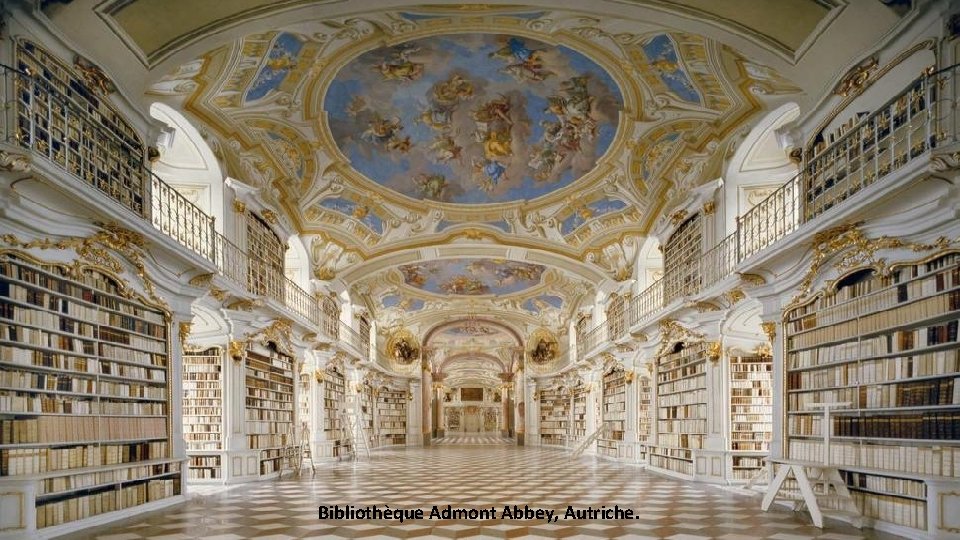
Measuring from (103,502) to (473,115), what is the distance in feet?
30.7

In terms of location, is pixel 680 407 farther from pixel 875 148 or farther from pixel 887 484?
pixel 875 148

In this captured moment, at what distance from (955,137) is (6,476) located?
9147 mm

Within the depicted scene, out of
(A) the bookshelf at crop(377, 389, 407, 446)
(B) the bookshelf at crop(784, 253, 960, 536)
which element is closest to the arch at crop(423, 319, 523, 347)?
(A) the bookshelf at crop(377, 389, 407, 446)

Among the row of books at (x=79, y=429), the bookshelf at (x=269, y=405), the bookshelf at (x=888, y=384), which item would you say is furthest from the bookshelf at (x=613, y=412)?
the row of books at (x=79, y=429)

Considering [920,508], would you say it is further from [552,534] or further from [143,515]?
[143,515]

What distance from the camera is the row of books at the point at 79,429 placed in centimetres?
707

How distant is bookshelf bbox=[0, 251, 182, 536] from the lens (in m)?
7.09

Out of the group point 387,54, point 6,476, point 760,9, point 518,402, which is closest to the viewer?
point 6,476

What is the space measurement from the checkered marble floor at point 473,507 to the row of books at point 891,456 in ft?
2.41

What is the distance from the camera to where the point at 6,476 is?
6.87m

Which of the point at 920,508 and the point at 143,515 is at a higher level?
the point at 920,508

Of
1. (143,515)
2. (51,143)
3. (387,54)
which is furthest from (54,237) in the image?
(387,54)

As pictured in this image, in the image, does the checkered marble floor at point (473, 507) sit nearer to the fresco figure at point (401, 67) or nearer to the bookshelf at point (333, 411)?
the bookshelf at point (333, 411)

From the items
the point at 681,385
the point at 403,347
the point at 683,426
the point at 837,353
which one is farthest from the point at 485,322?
the point at 837,353
